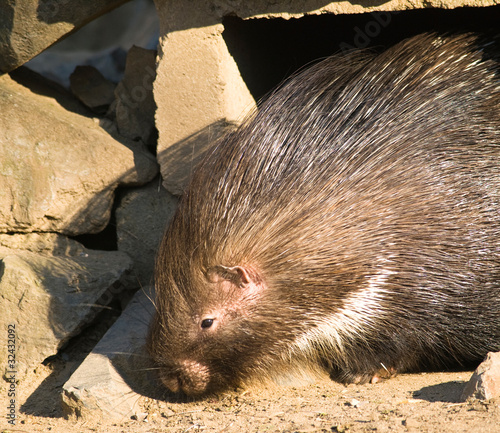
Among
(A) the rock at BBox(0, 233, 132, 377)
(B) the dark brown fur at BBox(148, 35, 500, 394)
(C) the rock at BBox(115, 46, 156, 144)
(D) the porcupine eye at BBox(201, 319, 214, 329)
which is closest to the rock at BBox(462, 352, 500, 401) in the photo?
(B) the dark brown fur at BBox(148, 35, 500, 394)

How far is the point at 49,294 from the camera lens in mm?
3215

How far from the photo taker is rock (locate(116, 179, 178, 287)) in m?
3.70

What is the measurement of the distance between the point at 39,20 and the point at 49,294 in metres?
1.44

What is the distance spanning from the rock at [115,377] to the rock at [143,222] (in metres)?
0.45

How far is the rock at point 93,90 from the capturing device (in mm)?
4082

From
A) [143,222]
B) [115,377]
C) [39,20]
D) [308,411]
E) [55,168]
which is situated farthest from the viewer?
[143,222]

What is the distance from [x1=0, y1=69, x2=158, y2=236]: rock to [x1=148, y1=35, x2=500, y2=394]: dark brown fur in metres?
0.99

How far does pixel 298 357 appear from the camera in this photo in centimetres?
289

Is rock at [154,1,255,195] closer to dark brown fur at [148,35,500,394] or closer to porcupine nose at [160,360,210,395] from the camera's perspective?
dark brown fur at [148,35,500,394]

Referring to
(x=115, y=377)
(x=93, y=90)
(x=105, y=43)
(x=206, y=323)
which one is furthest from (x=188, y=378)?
(x=105, y=43)

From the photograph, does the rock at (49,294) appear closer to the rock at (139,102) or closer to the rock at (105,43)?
the rock at (139,102)

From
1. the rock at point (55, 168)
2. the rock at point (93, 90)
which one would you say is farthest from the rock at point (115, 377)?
the rock at point (93, 90)

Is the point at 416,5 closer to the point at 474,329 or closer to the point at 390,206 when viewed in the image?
the point at 390,206

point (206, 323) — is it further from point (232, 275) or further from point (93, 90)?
point (93, 90)
